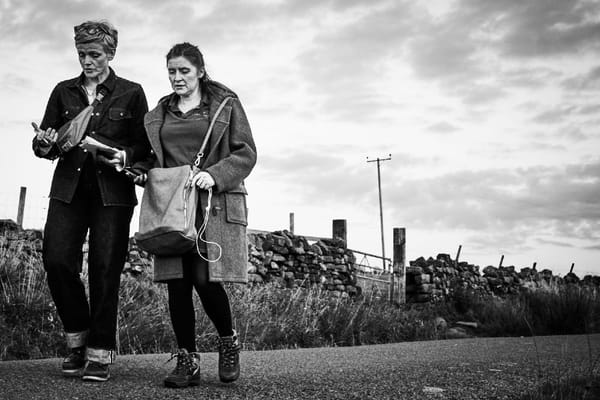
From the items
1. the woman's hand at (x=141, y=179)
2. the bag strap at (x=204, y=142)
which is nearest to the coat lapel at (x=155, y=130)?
the woman's hand at (x=141, y=179)

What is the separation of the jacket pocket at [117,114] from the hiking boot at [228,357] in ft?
4.81

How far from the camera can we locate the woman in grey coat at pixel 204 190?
12.7ft

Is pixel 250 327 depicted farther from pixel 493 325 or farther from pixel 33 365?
pixel 493 325

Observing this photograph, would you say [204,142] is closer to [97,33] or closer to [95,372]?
[97,33]

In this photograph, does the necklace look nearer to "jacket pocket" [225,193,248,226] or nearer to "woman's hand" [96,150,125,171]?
"woman's hand" [96,150,125,171]

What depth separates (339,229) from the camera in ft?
55.9

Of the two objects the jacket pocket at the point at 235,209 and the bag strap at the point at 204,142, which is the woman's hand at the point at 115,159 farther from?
the jacket pocket at the point at 235,209

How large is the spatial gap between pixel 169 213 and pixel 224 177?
0.37m

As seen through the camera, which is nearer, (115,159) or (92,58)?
(115,159)

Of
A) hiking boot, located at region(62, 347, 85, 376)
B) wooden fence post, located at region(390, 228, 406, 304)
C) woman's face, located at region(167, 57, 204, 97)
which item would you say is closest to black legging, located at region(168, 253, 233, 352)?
hiking boot, located at region(62, 347, 85, 376)

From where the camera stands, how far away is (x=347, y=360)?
6.14 metres

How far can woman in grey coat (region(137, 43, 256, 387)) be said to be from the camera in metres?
3.88

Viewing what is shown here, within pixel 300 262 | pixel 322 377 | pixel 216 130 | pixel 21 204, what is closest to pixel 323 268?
pixel 300 262

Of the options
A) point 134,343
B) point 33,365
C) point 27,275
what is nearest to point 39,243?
point 27,275
